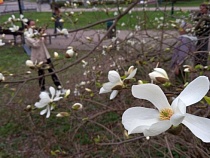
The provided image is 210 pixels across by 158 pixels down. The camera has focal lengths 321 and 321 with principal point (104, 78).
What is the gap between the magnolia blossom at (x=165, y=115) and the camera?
428 mm

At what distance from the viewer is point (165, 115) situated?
0.48 m

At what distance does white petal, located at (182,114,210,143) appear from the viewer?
42 centimetres

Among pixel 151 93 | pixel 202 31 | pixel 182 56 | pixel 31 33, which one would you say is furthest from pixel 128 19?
pixel 151 93

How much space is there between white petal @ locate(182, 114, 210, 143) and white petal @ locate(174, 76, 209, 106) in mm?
29

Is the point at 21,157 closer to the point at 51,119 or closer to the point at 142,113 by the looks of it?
the point at 51,119

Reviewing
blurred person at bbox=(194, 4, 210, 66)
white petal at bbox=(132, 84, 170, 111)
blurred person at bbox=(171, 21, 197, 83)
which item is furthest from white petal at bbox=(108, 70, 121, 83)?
blurred person at bbox=(194, 4, 210, 66)

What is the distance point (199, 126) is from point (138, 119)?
9cm

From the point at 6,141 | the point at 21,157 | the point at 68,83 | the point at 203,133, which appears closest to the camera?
the point at 203,133

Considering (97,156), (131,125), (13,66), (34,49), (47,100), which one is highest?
(131,125)

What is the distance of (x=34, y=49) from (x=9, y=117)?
2.81ft

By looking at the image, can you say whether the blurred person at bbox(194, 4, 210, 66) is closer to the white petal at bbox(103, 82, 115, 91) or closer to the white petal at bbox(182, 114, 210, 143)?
the white petal at bbox(103, 82, 115, 91)

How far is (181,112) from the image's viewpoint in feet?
1.40

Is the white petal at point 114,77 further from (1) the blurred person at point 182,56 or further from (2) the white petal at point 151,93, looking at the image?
(1) the blurred person at point 182,56

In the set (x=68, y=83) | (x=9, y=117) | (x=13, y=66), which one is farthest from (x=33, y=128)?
(x=13, y=66)
